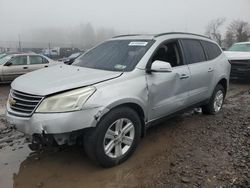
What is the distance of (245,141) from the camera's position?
490 cm

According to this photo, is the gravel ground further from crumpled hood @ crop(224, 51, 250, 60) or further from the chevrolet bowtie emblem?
crumpled hood @ crop(224, 51, 250, 60)

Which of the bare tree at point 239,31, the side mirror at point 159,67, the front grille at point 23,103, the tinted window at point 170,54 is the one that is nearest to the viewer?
the front grille at point 23,103

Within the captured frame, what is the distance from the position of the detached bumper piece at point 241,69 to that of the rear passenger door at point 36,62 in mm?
8007

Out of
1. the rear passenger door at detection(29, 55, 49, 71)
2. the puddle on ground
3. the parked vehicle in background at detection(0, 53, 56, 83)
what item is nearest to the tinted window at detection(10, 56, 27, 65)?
the parked vehicle in background at detection(0, 53, 56, 83)

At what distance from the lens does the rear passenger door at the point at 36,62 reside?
42.7 feet

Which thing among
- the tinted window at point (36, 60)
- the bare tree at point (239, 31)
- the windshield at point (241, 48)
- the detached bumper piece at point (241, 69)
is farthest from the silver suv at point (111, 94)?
the bare tree at point (239, 31)

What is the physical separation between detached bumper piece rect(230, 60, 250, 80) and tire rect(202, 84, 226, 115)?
488cm

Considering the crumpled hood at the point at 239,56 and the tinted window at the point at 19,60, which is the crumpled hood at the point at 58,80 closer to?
the crumpled hood at the point at 239,56

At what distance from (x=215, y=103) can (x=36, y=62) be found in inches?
362

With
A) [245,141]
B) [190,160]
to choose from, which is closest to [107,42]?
[190,160]

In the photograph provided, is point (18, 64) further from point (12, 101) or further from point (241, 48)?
point (241, 48)

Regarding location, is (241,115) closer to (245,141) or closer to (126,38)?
(245,141)

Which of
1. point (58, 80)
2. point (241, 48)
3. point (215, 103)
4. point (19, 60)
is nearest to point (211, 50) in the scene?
point (215, 103)

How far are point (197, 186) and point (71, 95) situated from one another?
1.84 m
